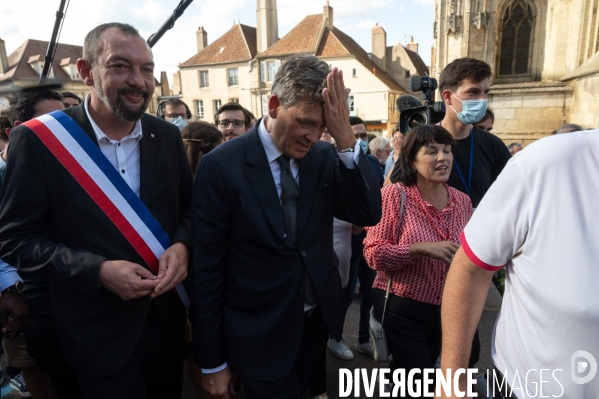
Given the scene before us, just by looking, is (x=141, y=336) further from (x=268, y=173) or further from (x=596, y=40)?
(x=596, y=40)

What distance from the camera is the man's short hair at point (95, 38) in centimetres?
176

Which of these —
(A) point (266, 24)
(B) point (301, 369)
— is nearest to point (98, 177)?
(B) point (301, 369)

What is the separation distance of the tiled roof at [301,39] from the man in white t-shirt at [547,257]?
2935 centimetres


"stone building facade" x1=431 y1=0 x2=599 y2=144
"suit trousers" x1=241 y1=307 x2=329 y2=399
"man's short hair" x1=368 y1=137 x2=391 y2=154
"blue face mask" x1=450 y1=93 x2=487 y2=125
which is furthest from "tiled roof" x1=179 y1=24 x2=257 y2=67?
"suit trousers" x1=241 y1=307 x2=329 y2=399

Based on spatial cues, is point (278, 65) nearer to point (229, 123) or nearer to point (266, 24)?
point (266, 24)

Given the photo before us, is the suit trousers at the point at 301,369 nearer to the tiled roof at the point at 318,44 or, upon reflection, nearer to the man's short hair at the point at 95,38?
the man's short hair at the point at 95,38

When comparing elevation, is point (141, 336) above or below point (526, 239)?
below

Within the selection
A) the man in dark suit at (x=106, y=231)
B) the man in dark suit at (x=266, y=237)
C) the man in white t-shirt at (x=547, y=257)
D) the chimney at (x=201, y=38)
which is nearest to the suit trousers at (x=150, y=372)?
the man in dark suit at (x=106, y=231)

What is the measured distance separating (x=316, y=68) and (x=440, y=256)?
1219mm

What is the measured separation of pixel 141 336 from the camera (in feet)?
6.07

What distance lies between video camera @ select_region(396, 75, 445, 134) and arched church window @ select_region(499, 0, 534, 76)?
9.54 metres

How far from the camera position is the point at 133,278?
1.58 meters

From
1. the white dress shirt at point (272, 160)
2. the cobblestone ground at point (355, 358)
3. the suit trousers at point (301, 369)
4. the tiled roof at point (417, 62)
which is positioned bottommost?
the cobblestone ground at point (355, 358)

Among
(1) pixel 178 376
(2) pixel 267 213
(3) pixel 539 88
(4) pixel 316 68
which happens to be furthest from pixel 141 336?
(3) pixel 539 88
